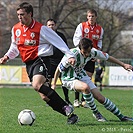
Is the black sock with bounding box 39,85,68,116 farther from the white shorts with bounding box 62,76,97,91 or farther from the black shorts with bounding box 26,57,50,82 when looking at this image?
the white shorts with bounding box 62,76,97,91

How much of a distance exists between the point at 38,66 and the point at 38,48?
0.98 feet

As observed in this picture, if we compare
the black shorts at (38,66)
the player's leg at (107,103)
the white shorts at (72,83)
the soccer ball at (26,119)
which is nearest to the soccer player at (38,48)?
the black shorts at (38,66)

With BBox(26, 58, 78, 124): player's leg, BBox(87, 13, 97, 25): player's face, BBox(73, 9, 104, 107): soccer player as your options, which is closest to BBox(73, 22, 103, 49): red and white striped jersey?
BBox(73, 9, 104, 107): soccer player

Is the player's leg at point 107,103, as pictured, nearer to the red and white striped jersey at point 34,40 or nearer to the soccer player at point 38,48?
the soccer player at point 38,48

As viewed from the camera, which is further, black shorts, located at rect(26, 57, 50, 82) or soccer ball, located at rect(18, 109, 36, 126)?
black shorts, located at rect(26, 57, 50, 82)

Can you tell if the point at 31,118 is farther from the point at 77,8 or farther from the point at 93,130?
the point at 77,8

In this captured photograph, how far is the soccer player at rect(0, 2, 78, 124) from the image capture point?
6.44m

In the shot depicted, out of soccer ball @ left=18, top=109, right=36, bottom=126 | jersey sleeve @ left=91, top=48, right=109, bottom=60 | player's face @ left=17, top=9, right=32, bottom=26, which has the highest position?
player's face @ left=17, top=9, right=32, bottom=26

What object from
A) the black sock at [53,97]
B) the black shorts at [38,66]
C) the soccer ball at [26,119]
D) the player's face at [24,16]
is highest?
the player's face at [24,16]

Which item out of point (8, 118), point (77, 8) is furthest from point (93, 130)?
point (77, 8)

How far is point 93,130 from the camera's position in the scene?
234 inches

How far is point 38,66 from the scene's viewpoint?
6.53 metres

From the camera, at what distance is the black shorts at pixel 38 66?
21.3 feet

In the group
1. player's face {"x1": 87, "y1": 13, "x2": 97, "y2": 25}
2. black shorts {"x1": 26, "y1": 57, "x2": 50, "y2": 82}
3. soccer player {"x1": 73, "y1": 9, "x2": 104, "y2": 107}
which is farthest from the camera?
soccer player {"x1": 73, "y1": 9, "x2": 104, "y2": 107}
